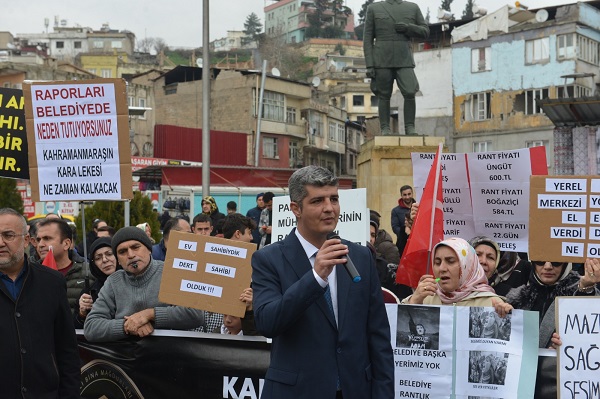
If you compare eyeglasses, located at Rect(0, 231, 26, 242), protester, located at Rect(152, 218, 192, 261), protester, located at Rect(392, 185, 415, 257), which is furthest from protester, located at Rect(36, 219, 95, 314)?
protester, located at Rect(392, 185, 415, 257)

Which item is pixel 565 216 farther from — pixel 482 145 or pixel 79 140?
pixel 482 145

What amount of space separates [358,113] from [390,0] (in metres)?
74.2

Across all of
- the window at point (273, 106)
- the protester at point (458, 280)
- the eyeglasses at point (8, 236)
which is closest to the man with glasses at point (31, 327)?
the eyeglasses at point (8, 236)

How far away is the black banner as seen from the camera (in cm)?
630

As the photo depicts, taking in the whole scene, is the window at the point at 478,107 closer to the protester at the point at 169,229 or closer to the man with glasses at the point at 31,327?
the protester at the point at 169,229

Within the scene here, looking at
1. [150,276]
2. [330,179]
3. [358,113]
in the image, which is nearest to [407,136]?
[150,276]

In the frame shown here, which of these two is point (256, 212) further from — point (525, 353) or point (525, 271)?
point (525, 353)

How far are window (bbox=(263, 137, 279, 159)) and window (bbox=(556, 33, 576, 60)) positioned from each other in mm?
19606

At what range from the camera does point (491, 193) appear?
8000mm

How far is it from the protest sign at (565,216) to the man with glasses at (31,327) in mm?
2889

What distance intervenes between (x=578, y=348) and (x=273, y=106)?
5969 cm

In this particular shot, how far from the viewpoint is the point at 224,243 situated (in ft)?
21.2

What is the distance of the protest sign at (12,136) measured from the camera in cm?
920

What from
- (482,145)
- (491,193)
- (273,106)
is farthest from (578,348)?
(273,106)
